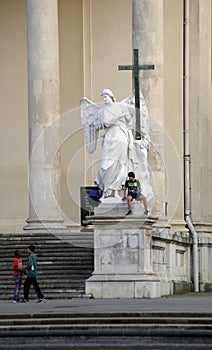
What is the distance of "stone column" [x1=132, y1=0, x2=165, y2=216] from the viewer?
47.7 m

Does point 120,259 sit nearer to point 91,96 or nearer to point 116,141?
point 116,141

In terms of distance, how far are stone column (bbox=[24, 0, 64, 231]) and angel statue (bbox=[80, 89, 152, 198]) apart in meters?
4.40

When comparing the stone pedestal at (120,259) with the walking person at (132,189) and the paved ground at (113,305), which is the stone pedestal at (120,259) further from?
the paved ground at (113,305)

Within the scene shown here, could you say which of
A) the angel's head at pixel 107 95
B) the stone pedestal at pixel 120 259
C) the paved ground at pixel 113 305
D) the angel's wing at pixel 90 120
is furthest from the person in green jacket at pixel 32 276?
the angel's head at pixel 107 95

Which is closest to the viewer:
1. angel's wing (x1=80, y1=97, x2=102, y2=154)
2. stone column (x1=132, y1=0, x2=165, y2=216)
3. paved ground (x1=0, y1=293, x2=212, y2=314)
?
paved ground (x1=0, y1=293, x2=212, y2=314)

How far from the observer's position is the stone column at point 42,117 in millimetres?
49219

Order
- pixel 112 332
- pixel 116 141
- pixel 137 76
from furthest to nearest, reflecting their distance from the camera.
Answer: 1. pixel 116 141
2. pixel 137 76
3. pixel 112 332

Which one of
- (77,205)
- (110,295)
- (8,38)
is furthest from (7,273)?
(8,38)

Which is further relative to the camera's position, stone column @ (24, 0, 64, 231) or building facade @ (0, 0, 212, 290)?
stone column @ (24, 0, 64, 231)

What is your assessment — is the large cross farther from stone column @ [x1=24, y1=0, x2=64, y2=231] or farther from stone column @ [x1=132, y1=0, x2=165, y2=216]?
stone column @ [x1=24, y1=0, x2=64, y2=231]

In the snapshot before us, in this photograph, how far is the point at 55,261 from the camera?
4550 cm

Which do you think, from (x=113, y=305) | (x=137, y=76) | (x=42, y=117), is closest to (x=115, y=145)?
(x=137, y=76)

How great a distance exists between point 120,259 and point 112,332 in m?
10.5

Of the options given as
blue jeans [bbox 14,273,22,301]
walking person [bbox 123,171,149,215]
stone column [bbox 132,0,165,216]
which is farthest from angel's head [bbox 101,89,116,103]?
blue jeans [bbox 14,273,22,301]
